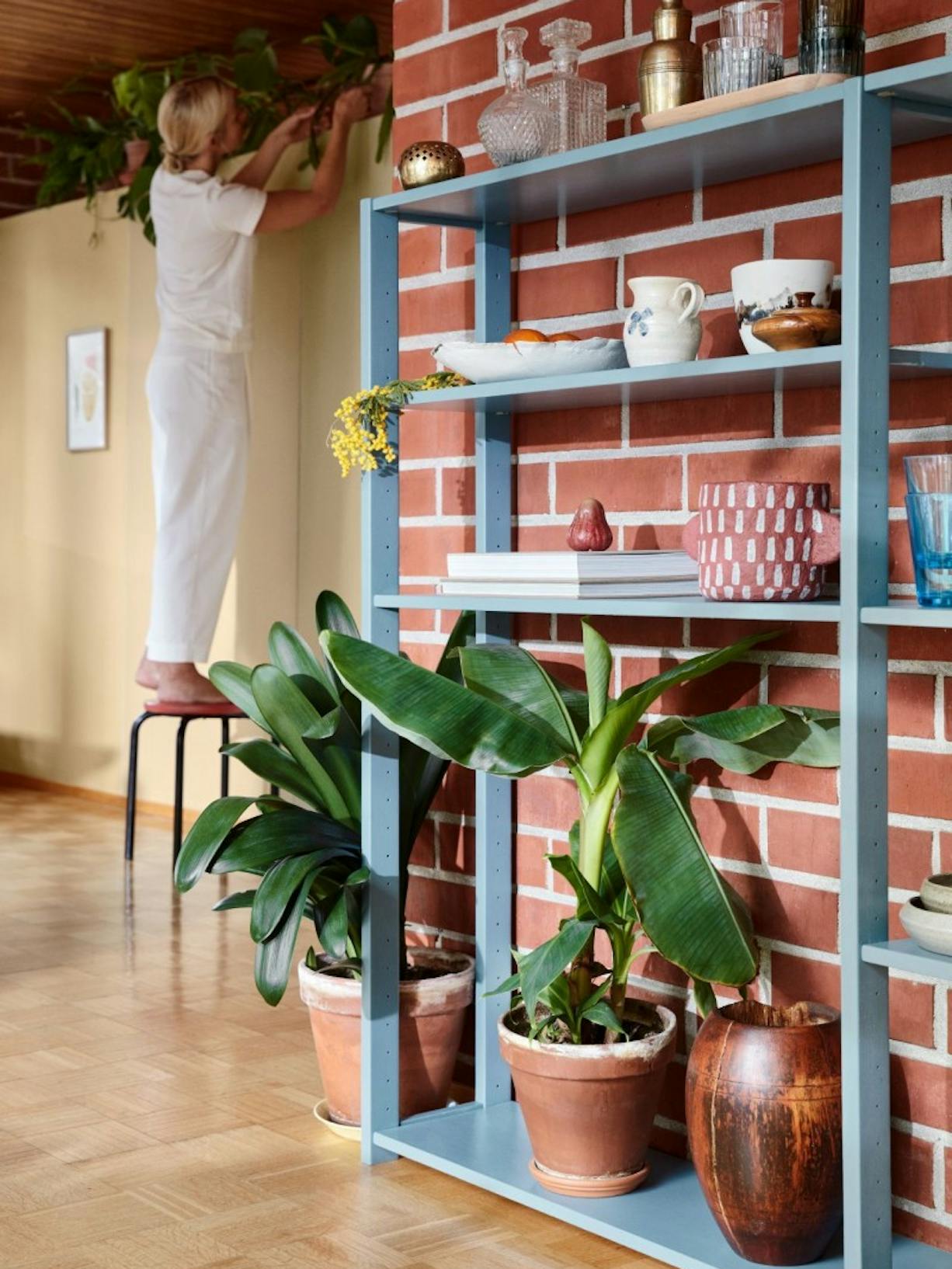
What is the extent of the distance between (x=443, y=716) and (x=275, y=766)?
2.03 ft

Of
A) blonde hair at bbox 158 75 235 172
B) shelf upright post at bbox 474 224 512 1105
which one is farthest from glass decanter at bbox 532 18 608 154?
blonde hair at bbox 158 75 235 172

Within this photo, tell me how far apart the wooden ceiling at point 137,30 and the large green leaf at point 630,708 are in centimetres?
453

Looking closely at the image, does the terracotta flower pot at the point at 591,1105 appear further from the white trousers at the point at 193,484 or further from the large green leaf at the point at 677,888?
the white trousers at the point at 193,484

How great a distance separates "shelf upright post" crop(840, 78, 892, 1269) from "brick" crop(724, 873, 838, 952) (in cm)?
39

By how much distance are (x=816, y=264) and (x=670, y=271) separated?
1.61ft

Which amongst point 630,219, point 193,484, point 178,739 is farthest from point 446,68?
point 178,739

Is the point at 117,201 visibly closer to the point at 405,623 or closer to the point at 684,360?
the point at 405,623

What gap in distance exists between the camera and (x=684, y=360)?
2.33m

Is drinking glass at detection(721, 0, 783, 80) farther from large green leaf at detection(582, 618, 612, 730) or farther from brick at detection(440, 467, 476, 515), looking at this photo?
brick at detection(440, 467, 476, 515)

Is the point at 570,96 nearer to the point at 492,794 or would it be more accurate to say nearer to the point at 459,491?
the point at 459,491

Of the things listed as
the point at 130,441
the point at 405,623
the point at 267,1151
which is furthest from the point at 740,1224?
the point at 130,441

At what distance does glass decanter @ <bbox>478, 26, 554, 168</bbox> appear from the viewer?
8.25ft

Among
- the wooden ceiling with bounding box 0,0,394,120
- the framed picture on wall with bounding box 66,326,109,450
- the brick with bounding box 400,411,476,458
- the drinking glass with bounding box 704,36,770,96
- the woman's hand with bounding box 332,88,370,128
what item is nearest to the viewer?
the drinking glass with bounding box 704,36,770,96

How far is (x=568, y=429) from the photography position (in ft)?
9.37
